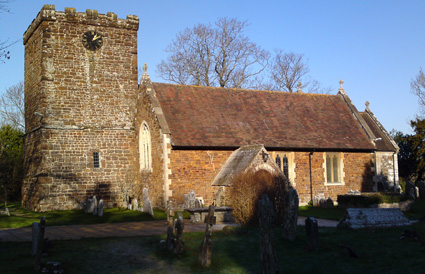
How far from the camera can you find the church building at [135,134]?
78.5 ft

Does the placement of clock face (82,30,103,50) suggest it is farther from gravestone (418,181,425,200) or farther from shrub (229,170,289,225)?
gravestone (418,181,425,200)

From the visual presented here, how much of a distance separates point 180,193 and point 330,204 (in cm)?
803

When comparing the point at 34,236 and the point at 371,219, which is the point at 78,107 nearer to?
the point at 34,236

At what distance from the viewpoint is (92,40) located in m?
26.3

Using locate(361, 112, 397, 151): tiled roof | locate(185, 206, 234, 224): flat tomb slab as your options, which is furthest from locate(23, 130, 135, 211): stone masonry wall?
locate(361, 112, 397, 151): tiled roof

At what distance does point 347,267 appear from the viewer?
33.4 ft

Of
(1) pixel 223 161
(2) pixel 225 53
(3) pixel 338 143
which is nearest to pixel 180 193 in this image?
(1) pixel 223 161

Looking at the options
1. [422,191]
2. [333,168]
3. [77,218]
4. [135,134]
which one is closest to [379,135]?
[422,191]

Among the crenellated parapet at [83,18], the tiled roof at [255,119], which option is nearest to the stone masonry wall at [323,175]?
the tiled roof at [255,119]

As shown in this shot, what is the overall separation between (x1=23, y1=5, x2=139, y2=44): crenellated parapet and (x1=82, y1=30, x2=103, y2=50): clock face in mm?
563

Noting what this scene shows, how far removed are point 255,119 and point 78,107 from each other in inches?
390

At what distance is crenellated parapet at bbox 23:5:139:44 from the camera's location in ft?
82.7

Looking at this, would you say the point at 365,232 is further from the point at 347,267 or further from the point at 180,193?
the point at 180,193

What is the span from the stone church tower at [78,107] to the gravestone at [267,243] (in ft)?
55.1
